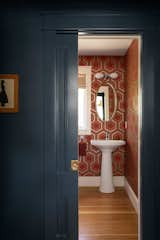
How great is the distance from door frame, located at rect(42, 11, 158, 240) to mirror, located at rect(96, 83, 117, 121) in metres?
2.72

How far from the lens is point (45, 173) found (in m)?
2.28

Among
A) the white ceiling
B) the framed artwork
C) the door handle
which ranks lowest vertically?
the door handle

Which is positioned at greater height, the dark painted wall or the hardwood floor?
the dark painted wall

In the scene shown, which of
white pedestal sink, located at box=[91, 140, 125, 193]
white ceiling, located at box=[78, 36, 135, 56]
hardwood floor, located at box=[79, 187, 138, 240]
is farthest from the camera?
white pedestal sink, located at box=[91, 140, 125, 193]

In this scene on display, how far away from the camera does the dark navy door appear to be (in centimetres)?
228

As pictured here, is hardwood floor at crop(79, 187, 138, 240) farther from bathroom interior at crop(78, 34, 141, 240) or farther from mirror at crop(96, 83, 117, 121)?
mirror at crop(96, 83, 117, 121)

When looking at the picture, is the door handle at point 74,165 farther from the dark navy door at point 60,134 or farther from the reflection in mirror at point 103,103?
the reflection in mirror at point 103,103

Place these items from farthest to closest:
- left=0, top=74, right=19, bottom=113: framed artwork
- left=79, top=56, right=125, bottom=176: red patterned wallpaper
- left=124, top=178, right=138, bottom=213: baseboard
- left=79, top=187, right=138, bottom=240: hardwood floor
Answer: left=79, top=56, right=125, bottom=176: red patterned wallpaper, left=124, top=178, right=138, bottom=213: baseboard, left=79, top=187, right=138, bottom=240: hardwood floor, left=0, top=74, right=19, bottom=113: framed artwork

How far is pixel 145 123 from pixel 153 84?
1.15ft

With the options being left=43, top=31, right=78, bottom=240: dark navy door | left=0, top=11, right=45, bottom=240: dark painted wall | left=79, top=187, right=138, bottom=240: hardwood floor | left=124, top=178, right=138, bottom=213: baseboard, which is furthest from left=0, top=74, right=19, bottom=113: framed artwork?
left=124, top=178, right=138, bottom=213: baseboard

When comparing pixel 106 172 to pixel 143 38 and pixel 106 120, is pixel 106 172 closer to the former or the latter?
pixel 106 120

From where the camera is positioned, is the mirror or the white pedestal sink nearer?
the white pedestal sink

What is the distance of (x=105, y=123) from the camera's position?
16.5ft

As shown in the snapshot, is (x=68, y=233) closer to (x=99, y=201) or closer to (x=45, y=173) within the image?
(x=45, y=173)
